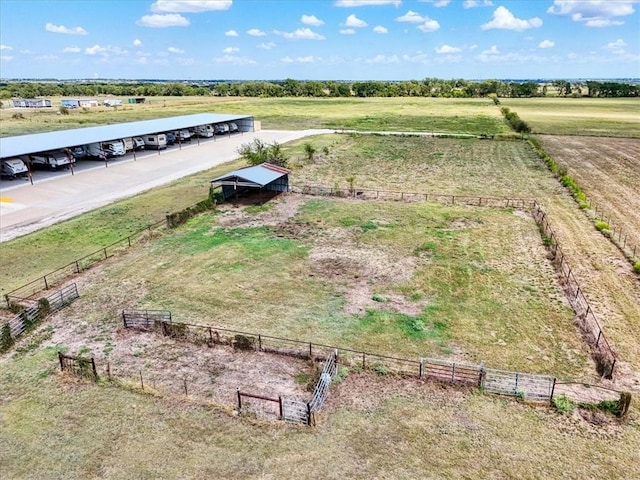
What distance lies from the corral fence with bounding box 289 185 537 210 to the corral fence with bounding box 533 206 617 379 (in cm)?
790

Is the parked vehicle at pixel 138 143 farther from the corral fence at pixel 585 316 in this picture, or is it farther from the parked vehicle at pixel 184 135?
the corral fence at pixel 585 316

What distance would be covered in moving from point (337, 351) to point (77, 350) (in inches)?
374

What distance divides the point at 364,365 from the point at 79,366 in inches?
381

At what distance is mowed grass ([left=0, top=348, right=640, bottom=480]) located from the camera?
11664 millimetres

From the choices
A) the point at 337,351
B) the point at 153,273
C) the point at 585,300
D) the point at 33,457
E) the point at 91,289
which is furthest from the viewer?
the point at 153,273

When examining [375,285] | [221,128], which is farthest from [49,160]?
[375,285]

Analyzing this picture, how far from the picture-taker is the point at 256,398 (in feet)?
45.6

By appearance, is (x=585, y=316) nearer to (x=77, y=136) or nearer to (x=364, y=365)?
(x=364, y=365)

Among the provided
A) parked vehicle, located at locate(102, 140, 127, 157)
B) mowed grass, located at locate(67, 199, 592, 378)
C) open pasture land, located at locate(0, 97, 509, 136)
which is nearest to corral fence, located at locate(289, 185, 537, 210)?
mowed grass, located at locate(67, 199, 592, 378)

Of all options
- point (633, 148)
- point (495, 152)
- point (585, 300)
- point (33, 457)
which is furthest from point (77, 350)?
point (633, 148)

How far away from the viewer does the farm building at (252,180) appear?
34.8 meters

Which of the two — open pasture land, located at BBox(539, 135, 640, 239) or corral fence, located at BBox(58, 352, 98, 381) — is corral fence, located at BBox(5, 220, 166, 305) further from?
open pasture land, located at BBox(539, 135, 640, 239)

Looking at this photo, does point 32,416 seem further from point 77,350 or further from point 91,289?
point 91,289

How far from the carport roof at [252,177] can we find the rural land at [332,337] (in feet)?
5.89
